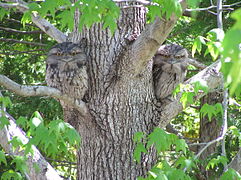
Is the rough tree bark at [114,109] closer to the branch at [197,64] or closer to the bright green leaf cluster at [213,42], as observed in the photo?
the branch at [197,64]

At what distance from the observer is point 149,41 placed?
150 inches

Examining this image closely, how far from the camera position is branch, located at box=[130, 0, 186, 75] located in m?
3.62

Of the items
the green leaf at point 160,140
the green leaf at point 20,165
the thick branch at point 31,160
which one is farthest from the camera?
the thick branch at point 31,160

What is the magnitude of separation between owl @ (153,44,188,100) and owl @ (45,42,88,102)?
0.82 m

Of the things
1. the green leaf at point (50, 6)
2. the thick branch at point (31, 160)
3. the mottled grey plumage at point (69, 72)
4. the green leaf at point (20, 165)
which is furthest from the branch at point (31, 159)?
the green leaf at point (50, 6)

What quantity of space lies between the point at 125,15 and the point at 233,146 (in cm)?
306

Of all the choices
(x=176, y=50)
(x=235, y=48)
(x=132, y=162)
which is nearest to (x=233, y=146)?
(x=176, y=50)

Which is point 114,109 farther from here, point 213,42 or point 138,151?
point 213,42

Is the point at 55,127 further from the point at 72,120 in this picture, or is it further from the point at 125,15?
the point at 125,15

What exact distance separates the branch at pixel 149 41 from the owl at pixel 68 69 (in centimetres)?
56

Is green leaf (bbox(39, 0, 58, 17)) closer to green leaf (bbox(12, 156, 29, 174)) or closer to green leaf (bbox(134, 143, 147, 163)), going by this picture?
green leaf (bbox(12, 156, 29, 174))

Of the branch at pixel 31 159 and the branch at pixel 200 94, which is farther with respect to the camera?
the branch at pixel 200 94

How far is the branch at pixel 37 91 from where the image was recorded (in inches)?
137

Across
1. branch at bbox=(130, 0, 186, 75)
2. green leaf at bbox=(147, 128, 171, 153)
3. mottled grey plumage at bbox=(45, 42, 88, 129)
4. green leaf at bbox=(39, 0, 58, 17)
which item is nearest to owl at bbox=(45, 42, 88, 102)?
mottled grey plumage at bbox=(45, 42, 88, 129)
